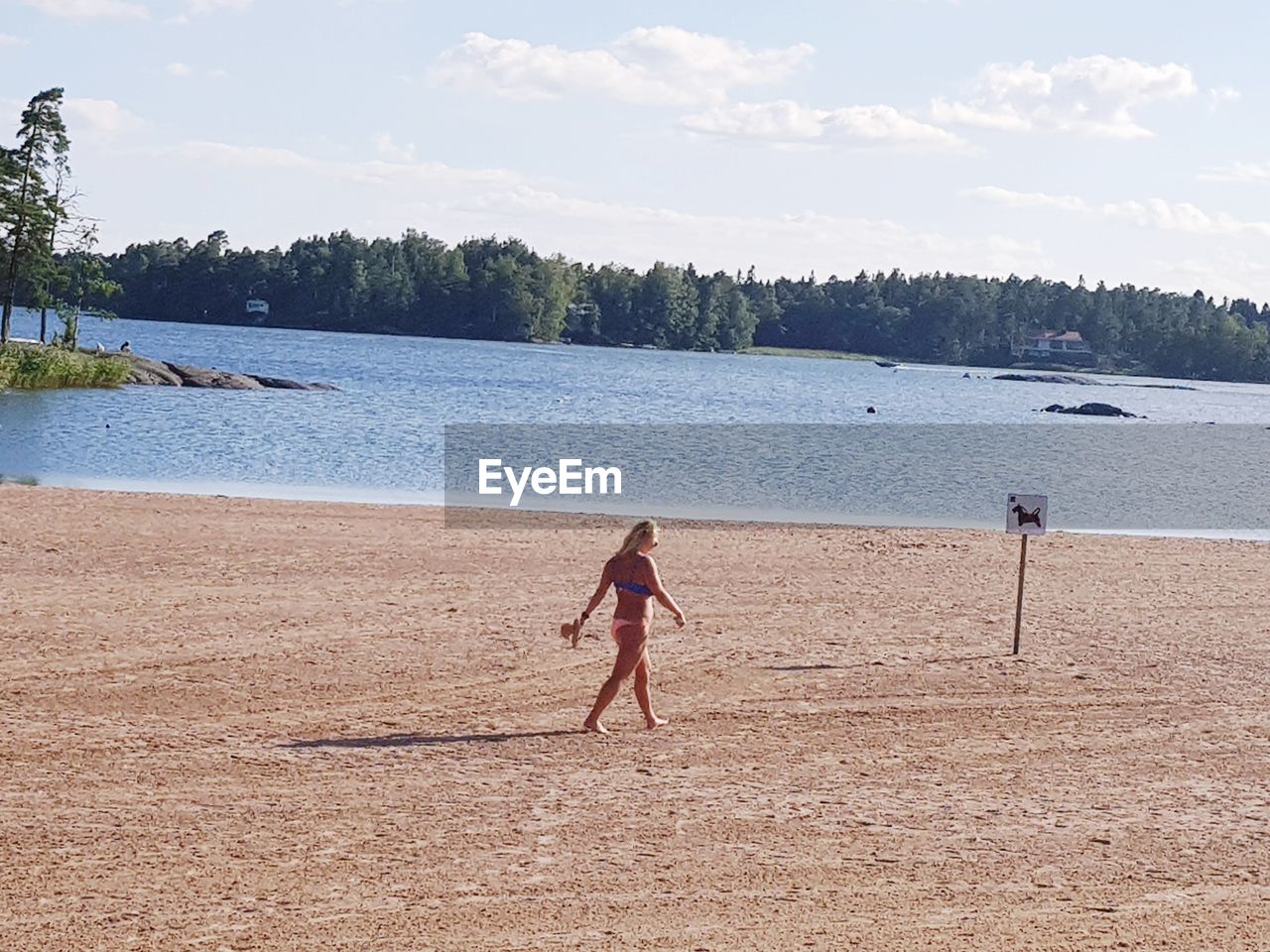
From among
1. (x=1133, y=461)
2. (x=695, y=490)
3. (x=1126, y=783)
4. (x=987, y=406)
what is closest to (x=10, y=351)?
(x=695, y=490)

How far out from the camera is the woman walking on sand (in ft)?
39.0

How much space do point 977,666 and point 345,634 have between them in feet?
19.0

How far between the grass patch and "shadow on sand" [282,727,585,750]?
50.8 m

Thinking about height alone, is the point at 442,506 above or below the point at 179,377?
below

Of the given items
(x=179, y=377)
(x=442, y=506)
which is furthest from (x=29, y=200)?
(x=442, y=506)

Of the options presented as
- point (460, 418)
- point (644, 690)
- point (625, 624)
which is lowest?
point (460, 418)

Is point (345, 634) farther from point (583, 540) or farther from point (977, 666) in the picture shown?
point (583, 540)

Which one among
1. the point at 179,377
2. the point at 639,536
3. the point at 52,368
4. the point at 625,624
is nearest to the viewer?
the point at 639,536

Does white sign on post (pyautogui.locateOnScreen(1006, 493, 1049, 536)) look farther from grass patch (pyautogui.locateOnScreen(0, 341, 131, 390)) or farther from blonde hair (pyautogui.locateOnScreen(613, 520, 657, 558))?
grass patch (pyautogui.locateOnScreen(0, 341, 131, 390))

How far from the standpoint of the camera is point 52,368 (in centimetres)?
6272

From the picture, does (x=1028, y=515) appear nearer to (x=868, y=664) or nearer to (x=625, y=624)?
(x=868, y=664)

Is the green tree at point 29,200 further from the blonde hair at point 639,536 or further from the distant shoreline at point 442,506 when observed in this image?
the blonde hair at point 639,536

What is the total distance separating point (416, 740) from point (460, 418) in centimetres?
5649

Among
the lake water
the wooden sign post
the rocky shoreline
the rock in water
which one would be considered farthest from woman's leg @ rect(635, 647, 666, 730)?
the rock in water
